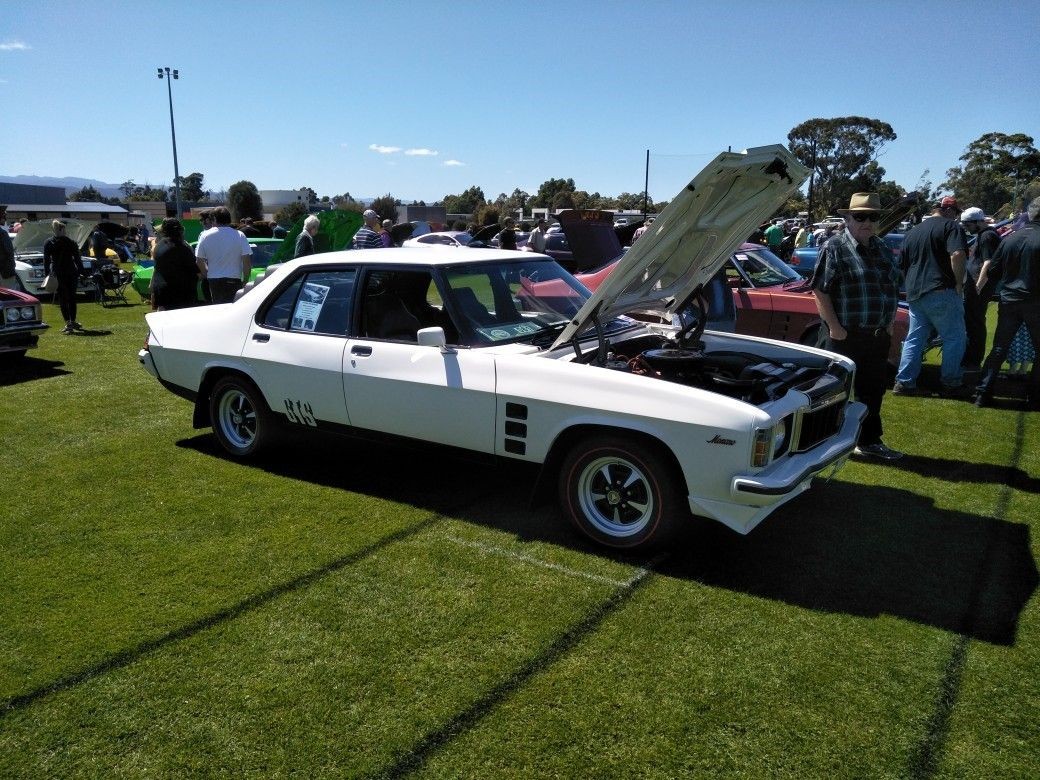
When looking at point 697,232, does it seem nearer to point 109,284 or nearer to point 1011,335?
point 1011,335

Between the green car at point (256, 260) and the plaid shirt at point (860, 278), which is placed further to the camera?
the green car at point (256, 260)

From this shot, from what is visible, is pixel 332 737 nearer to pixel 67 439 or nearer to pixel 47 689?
pixel 47 689

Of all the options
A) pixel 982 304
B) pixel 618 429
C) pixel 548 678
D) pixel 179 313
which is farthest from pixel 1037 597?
pixel 982 304

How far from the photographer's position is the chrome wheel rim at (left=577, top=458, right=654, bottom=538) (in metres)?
4.01

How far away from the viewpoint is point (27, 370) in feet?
29.7

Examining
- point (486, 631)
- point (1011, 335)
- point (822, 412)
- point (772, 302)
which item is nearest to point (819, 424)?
point (822, 412)

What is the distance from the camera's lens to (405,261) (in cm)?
487

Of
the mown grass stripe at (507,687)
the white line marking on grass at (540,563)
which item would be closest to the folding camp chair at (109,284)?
the white line marking on grass at (540,563)

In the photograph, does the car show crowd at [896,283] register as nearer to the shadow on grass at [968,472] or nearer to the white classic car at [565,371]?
the shadow on grass at [968,472]

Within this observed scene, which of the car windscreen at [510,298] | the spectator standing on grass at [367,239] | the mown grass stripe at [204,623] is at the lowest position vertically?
the mown grass stripe at [204,623]

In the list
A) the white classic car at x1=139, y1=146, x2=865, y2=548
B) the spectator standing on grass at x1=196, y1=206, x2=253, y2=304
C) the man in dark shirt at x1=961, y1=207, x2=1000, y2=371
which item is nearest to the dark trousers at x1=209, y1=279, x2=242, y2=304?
the spectator standing on grass at x1=196, y1=206, x2=253, y2=304

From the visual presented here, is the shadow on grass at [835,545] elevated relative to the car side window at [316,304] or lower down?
lower down

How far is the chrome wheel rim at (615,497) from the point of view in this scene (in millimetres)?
4012

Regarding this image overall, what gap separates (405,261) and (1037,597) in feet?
12.9
